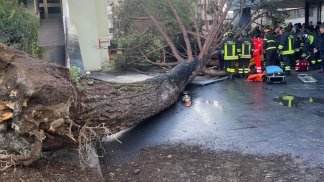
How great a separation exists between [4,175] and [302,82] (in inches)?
325

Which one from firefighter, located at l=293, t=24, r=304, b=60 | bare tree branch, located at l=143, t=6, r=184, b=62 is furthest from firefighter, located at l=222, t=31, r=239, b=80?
firefighter, located at l=293, t=24, r=304, b=60

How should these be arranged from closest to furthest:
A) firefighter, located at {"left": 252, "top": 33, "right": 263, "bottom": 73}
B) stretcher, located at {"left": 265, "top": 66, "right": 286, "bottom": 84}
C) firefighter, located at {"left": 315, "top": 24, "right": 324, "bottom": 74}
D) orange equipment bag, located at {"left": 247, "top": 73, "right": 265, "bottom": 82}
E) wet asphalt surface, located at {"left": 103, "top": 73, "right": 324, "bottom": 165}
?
wet asphalt surface, located at {"left": 103, "top": 73, "right": 324, "bottom": 165} < stretcher, located at {"left": 265, "top": 66, "right": 286, "bottom": 84} < orange equipment bag, located at {"left": 247, "top": 73, "right": 265, "bottom": 82} < firefighter, located at {"left": 252, "top": 33, "right": 263, "bottom": 73} < firefighter, located at {"left": 315, "top": 24, "right": 324, "bottom": 74}

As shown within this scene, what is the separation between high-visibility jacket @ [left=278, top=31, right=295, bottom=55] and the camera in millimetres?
11117

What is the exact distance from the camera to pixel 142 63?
12.9 meters

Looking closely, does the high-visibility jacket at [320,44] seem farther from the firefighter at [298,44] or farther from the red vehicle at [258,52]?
the red vehicle at [258,52]

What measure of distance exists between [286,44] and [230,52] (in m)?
1.69

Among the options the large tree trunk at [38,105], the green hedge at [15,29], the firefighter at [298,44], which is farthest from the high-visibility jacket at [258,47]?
the large tree trunk at [38,105]

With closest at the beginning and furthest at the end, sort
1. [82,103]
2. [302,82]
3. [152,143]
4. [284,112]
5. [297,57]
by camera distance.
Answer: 1. [82,103]
2. [152,143]
3. [284,112]
4. [302,82]
5. [297,57]

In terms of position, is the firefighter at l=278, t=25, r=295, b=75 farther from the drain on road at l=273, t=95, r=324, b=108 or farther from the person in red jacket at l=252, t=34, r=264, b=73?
the drain on road at l=273, t=95, r=324, b=108

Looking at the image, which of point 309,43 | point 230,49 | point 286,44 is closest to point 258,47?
point 230,49

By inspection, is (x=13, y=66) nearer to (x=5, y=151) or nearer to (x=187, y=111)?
(x=5, y=151)

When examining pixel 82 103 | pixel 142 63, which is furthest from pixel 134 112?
pixel 142 63

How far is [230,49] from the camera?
1109cm

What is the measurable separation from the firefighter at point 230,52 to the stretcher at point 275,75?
1264mm
